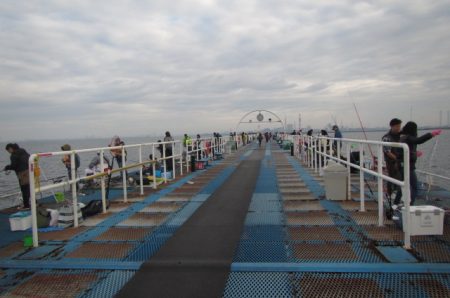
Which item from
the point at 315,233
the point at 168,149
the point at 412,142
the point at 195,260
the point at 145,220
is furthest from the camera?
the point at 168,149

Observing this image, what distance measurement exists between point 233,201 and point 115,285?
455cm

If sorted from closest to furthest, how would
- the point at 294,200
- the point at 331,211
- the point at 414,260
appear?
the point at 414,260, the point at 331,211, the point at 294,200

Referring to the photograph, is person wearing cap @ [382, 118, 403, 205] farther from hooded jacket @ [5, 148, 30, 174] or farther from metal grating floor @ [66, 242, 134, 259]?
hooded jacket @ [5, 148, 30, 174]

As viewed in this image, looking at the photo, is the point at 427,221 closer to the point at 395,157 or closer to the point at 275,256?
the point at 395,157

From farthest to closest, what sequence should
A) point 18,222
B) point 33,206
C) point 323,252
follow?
point 18,222 → point 33,206 → point 323,252

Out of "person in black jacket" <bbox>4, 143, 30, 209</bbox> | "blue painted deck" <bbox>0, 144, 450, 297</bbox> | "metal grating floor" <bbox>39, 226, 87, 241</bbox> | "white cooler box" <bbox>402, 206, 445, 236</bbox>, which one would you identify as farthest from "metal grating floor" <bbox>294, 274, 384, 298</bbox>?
"person in black jacket" <bbox>4, 143, 30, 209</bbox>

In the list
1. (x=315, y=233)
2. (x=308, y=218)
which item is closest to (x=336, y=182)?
(x=308, y=218)

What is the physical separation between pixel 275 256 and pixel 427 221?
2.09 m

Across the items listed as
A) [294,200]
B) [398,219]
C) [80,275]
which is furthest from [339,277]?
[294,200]

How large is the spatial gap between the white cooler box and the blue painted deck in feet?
0.42

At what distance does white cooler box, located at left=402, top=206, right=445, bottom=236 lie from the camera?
4.91 metres

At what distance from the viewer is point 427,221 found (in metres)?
4.94

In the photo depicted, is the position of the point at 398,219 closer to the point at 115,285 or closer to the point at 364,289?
the point at 364,289

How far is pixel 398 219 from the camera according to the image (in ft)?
18.2
